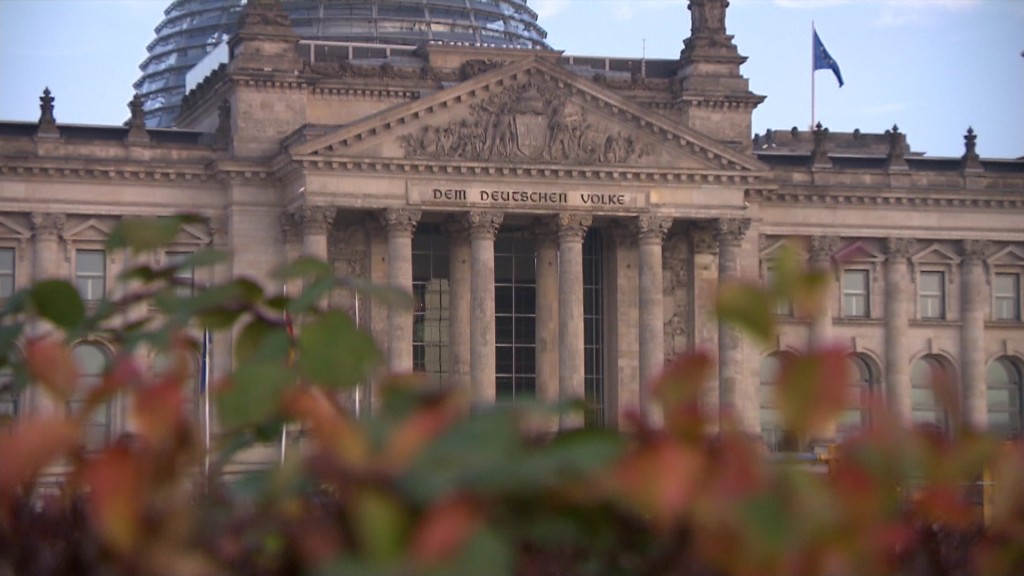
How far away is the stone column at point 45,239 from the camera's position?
63312 millimetres

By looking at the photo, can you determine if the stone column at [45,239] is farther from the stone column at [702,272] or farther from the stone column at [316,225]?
the stone column at [702,272]

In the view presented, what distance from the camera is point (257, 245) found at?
6531 centimetres

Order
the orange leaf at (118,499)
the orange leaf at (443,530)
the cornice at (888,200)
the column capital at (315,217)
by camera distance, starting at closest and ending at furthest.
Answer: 1. the orange leaf at (443,530)
2. the orange leaf at (118,499)
3. the column capital at (315,217)
4. the cornice at (888,200)

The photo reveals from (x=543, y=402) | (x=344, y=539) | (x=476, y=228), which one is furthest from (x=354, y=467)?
(x=476, y=228)

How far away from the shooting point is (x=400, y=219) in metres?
63.4

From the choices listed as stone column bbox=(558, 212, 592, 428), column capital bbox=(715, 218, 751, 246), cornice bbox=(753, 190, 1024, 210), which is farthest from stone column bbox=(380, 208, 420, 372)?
cornice bbox=(753, 190, 1024, 210)

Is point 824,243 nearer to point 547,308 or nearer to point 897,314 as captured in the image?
point 897,314

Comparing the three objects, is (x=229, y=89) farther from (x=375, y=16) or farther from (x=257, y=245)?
(x=375, y=16)

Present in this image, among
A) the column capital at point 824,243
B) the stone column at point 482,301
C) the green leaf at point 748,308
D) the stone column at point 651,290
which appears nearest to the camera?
the green leaf at point 748,308

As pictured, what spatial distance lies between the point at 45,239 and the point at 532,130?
52.0 feet

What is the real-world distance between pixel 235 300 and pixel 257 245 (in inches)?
2304

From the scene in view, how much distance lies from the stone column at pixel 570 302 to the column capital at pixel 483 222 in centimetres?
215

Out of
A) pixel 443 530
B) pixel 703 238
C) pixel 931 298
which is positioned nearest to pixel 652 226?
pixel 703 238

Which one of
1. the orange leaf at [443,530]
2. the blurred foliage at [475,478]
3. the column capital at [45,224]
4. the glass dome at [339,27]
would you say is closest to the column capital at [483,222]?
the column capital at [45,224]
